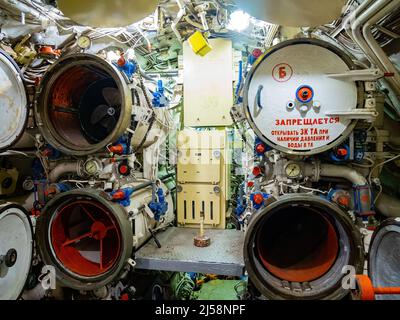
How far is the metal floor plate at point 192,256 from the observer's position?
285 centimetres

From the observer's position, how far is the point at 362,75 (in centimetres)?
234

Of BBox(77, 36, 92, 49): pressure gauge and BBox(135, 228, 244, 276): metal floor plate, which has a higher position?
BBox(77, 36, 92, 49): pressure gauge

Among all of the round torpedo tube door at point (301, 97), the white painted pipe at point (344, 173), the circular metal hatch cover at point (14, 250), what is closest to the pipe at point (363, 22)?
the round torpedo tube door at point (301, 97)

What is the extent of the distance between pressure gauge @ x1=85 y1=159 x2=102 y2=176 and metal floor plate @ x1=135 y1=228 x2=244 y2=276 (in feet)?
3.60

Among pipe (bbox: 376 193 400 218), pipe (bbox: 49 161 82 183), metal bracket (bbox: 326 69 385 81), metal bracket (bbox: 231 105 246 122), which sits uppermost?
metal bracket (bbox: 326 69 385 81)

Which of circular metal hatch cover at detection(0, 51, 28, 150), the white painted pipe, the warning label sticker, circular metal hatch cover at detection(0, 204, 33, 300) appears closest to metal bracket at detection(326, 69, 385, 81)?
the warning label sticker

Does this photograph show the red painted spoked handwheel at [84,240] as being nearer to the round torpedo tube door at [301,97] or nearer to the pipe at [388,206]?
the round torpedo tube door at [301,97]

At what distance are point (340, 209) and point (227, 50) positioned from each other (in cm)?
321

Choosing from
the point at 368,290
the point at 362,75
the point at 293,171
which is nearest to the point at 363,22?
the point at 362,75

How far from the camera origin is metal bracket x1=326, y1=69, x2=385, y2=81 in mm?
2312

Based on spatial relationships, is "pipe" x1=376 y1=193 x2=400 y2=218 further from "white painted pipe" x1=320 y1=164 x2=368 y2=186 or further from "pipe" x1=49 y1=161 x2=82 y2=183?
"pipe" x1=49 y1=161 x2=82 y2=183

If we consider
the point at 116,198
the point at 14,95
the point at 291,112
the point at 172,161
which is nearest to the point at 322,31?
the point at 291,112

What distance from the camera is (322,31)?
3.07 m

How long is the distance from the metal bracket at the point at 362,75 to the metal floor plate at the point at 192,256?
218 cm
